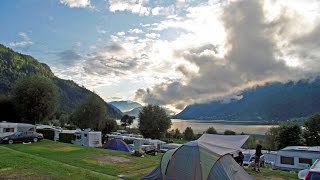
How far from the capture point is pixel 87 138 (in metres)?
42.1

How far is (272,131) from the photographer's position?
6109 cm

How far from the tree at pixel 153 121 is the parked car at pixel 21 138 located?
33.1 metres

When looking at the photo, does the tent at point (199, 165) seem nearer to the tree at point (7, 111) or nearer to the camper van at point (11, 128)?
the camper van at point (11, 128)

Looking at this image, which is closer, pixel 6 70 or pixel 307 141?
pixel 307 141

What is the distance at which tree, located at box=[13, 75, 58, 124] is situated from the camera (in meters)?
47.2

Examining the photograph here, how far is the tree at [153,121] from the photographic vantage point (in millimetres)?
67812

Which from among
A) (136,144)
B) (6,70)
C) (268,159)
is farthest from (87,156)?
(6,70)

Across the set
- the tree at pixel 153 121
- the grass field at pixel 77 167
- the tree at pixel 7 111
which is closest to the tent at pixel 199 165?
the grass field at pixel 77 167

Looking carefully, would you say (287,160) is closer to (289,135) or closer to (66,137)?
(289,135)

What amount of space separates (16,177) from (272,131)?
179 feet

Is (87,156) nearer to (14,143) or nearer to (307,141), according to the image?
(14,143)

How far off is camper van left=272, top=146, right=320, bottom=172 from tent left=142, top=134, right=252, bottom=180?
49.6 feet

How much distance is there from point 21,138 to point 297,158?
27.6 meters

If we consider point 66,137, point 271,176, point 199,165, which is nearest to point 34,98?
Answer: point 66,137
